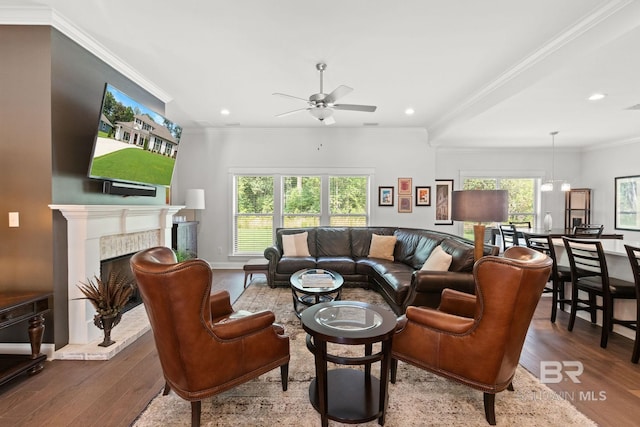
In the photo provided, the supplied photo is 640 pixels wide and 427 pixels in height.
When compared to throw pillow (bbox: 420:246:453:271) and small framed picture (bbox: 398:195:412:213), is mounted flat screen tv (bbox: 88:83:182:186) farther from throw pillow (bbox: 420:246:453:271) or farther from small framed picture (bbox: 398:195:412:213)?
Answer: small framed picture (bbox: 398:195:412:213)

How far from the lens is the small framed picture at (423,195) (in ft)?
21.0

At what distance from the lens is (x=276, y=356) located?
1.99 meters

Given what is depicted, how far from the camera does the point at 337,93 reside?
3.12 meters

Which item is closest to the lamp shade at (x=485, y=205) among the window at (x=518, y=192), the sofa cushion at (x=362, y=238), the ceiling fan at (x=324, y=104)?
the ceiling fan at (x=324, y=104)

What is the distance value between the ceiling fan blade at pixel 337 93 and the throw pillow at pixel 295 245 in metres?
2.53

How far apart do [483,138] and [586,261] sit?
369 cm

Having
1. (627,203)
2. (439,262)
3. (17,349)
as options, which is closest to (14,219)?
(17,349)

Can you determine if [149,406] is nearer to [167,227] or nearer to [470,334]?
[470,334]

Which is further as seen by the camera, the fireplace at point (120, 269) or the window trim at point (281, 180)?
the window trim at point (281, 180)

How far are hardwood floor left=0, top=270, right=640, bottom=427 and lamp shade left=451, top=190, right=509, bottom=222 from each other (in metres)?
1.28

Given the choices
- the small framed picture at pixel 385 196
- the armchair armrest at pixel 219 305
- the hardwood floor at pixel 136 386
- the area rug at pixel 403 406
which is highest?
the small framed picture at pixel 385 196

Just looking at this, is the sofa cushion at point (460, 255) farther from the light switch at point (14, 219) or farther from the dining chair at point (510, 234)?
the light switch at point (14, 219)

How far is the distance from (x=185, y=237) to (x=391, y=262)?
3776mm

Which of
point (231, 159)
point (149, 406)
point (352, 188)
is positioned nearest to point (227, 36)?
point (149, 406)
